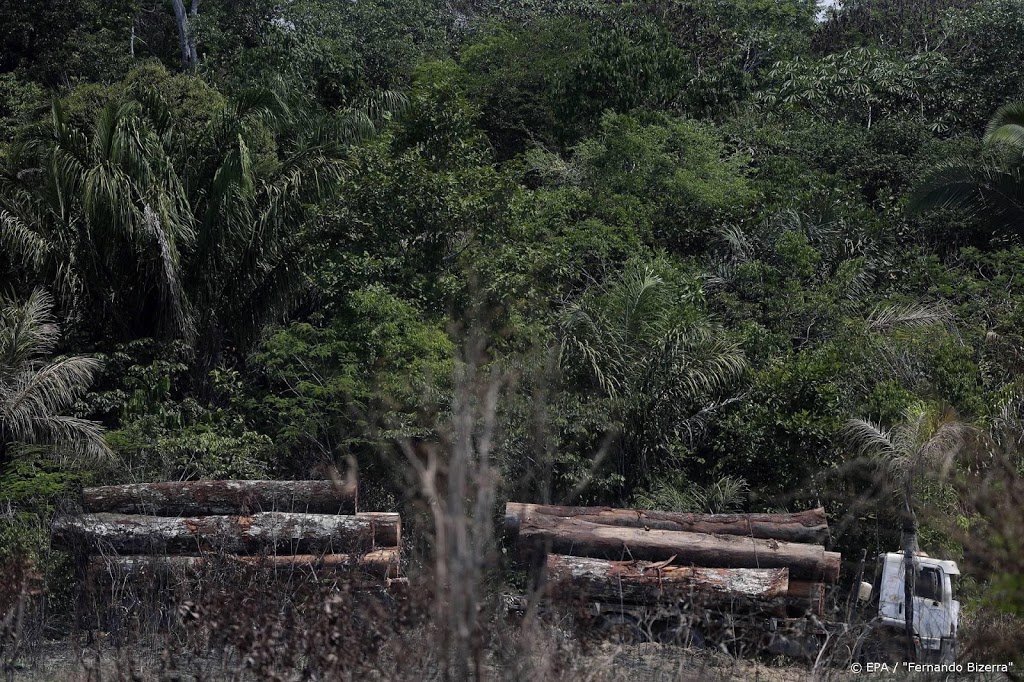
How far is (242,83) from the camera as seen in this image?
24.8 meters


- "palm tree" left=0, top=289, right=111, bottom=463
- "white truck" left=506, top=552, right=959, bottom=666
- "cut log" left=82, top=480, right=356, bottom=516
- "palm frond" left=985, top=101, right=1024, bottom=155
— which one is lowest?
"white truck" left=506, top=552, right=959, bottom=666

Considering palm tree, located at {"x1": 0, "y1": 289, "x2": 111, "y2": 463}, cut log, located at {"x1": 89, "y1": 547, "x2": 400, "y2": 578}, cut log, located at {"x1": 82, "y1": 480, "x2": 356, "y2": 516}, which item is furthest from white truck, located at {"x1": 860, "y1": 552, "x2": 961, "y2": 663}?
palm tree, located at {"x1": 0, "y1": 289, "x2": 111, "y2": 463}

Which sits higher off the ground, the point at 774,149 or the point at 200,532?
the point at 774,149

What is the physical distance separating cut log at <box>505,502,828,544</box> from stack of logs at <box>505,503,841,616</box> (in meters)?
0.01

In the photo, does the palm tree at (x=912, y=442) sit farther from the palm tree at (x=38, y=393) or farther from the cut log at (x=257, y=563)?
the palm tree at (x=38, y=393)

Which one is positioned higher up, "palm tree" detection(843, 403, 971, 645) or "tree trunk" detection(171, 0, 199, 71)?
"tree trunk" detection(171, 0, 199, 71)

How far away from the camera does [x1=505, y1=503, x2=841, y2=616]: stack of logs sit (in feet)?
37.0

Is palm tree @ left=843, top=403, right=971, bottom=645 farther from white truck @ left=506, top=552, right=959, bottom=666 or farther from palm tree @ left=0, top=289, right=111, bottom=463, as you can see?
palm tree @ left=0, top=289, right=111, bottom=463

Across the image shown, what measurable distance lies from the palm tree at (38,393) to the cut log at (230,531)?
6.58 feet

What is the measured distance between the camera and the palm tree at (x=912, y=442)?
41.8 feet

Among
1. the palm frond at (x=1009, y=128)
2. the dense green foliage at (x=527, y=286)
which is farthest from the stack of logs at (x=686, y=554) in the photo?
the palm frond at (x=1009, y=128)

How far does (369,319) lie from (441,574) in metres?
11.8

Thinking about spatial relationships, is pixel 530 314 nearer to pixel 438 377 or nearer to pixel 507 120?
pixel 438 377

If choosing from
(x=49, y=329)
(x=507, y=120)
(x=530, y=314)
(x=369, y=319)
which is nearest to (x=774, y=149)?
(x=507, y=120)
